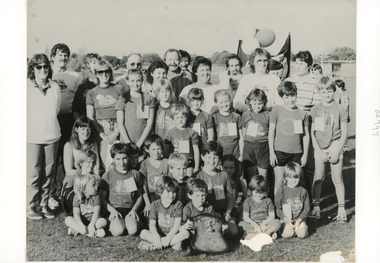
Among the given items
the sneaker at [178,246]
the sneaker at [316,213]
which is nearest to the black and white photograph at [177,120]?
the sneaker at [178,246]

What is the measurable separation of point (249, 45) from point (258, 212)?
108 centimetres

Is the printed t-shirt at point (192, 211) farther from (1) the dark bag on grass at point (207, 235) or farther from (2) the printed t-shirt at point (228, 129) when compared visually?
(2) the printed t-shirt at point (228, 129)

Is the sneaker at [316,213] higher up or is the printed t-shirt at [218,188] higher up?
the printed t-shirt at [218,188]

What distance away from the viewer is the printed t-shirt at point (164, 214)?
3850 mm

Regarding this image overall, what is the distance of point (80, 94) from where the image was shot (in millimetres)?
3859

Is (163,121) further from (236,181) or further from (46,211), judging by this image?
(46,211)

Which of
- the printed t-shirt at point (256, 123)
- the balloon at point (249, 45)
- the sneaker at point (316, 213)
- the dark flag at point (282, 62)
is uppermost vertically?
the balloon at point (249, 45)

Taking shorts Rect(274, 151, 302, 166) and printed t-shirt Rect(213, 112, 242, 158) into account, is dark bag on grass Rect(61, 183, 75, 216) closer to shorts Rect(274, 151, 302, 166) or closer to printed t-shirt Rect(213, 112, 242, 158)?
printed t-shirt Rect(213, 112, 242, 158)

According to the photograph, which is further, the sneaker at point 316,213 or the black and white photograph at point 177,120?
the sneaker at point 316,213

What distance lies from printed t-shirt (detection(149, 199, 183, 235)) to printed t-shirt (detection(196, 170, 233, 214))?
0.68ft

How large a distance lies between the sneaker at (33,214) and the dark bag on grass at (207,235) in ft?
3.32

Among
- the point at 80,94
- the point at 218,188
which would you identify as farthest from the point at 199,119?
the point at 80,94
